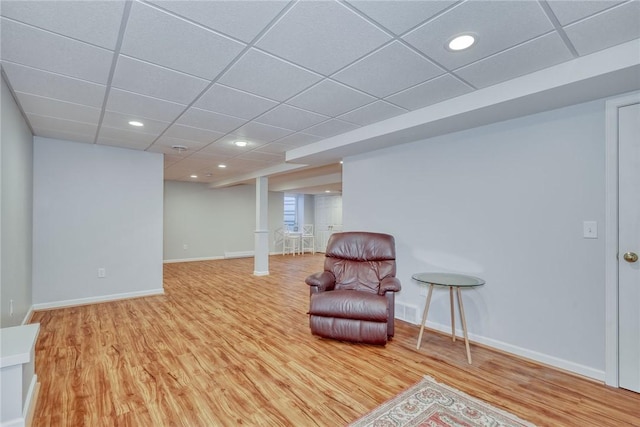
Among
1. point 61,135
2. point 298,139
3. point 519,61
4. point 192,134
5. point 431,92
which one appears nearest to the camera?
point 519,61

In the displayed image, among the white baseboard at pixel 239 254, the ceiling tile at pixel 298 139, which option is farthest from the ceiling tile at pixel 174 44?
the white baseboard at pixel 239 254

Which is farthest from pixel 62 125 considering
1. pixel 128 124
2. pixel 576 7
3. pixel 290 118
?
pixel 576 7

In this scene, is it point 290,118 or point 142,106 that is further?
point 290,118

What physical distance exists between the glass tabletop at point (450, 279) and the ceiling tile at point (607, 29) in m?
1.81

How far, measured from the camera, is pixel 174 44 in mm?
1759

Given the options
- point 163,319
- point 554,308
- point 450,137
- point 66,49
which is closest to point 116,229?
point 163,319

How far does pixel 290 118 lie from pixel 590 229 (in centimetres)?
278

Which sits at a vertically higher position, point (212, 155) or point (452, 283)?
point (212, 155)

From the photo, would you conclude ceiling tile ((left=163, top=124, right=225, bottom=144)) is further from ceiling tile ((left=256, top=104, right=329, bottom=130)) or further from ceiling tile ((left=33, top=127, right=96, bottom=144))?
ceiling tile ((left=33, top=127, right=96, bottom=144))

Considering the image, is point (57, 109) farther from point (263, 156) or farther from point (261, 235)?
point (261, 235)

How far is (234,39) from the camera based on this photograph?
5.64ft

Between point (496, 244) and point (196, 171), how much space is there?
19.4 feet

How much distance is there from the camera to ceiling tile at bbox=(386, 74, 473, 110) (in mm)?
2258

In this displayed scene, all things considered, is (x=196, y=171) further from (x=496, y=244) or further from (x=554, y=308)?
(x=554, y=308)
